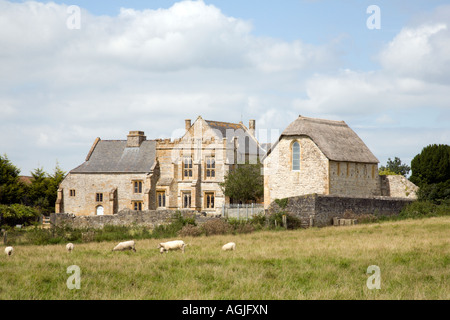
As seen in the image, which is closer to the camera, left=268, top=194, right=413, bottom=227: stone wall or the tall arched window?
left=268, top=194, right=413, bottom=227: stone wall

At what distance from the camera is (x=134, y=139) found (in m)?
71.9

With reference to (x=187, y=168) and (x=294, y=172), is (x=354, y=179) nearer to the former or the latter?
(x=294, y=172)

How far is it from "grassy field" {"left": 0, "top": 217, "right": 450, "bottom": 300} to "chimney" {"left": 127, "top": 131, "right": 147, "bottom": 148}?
145 feet

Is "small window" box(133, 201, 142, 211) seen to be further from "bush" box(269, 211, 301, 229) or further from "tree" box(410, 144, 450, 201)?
"bush" box(269, 211, 301, 229)

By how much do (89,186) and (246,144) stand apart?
1850 cm

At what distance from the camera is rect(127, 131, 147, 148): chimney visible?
71625 mm

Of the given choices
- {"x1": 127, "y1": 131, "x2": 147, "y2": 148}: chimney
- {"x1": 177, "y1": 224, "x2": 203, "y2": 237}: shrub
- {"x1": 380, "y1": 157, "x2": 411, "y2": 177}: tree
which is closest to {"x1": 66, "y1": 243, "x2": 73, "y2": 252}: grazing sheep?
{"x1": 177, "y1": 224, "x2": 203, "y2": 237}: shrub

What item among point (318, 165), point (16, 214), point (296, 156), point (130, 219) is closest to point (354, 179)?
point (318, 165)

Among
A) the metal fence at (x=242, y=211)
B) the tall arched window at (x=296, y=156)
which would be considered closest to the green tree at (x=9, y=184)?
the metal fence at (x=242, y=211)

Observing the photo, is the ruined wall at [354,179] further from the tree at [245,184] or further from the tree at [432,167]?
the tree at [245,184]

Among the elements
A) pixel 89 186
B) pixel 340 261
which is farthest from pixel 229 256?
pixel 89 186

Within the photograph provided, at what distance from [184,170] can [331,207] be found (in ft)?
89.4

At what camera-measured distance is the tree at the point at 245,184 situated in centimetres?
5981
